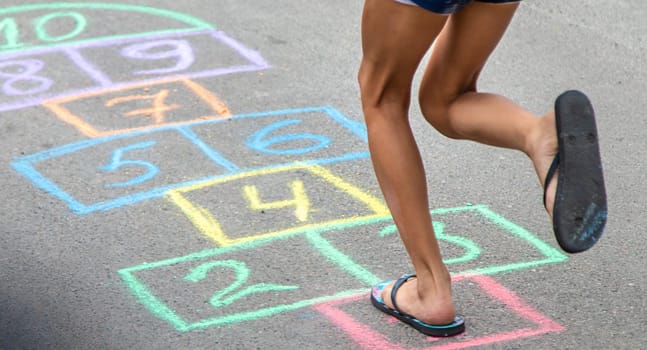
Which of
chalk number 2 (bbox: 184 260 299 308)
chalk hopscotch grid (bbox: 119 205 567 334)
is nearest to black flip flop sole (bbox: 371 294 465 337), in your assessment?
chalk hopscotch grid (bbox: 119 205 567 334)

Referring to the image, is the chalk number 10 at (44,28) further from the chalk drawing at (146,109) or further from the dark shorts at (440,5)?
the dark shorts at (440,5)

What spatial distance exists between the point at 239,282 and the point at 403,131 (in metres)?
0.85

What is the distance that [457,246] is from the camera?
148 inches

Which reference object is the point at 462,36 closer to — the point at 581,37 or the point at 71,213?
the point at 71,213

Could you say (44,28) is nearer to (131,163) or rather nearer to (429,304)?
(131,163)

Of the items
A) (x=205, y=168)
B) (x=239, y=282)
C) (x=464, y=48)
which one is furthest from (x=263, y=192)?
(x=464, y=48)

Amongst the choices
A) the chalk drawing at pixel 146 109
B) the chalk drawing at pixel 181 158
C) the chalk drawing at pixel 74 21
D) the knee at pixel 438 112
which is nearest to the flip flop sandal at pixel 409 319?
the knee at pixel 438 112

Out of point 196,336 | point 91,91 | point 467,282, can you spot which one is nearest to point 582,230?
point 467,282

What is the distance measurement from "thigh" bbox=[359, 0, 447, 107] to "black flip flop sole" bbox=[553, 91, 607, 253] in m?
0.40

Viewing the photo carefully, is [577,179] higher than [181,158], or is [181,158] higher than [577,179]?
[577,179]

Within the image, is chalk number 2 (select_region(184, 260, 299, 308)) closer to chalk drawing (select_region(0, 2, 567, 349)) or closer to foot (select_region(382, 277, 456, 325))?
chalk drawing (select_region(0, 2, 567, 349))

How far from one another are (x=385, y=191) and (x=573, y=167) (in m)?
0.63

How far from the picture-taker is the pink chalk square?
10.3 ft

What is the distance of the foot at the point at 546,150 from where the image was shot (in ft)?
8.73
